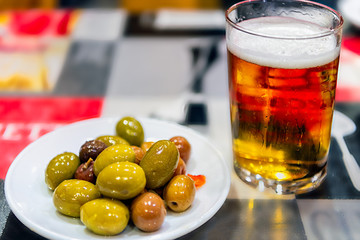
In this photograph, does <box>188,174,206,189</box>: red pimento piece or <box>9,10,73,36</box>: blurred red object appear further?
<box>9,10,73,36</box>: blurred red object

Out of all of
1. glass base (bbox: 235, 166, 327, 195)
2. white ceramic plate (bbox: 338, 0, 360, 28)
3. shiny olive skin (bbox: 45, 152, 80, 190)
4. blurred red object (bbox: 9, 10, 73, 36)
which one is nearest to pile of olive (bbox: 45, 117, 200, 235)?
shiny olive skin (bbox: 45, 152, 80, 190)

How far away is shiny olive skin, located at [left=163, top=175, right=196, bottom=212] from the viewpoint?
67 centimetres

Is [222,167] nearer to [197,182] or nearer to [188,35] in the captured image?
[197,182]

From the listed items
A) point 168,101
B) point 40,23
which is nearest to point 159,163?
point 168,101

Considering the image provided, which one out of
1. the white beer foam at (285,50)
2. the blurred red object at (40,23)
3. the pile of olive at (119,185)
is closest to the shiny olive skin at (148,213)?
the pile of olive at (119,185)

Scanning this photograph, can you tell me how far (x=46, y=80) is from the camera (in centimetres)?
110

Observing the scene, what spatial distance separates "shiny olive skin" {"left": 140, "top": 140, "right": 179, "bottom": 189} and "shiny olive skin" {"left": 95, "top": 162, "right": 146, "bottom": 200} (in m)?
0.02

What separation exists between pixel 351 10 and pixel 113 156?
89 centimetres

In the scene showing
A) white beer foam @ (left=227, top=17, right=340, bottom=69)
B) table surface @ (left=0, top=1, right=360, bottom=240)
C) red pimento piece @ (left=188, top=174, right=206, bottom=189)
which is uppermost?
white beer foam @ (left=227, top=17, right=340, bottom=69)

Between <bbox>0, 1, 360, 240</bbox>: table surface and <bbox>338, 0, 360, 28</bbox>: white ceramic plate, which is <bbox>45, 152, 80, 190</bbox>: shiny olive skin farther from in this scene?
<bbox>338, 0, 360, 28</bbox>: white ceramic plate

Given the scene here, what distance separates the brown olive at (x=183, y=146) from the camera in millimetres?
771

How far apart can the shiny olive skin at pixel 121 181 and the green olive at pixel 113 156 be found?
3 centimetres

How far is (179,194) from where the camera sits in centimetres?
67

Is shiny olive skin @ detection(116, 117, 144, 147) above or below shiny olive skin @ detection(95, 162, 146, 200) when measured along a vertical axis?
below
